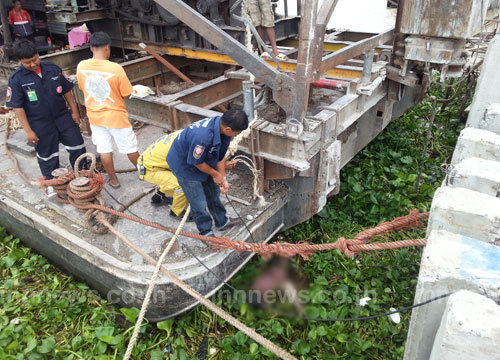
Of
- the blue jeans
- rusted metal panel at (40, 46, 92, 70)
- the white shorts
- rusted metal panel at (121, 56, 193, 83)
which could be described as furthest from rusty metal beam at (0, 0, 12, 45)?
the blue jeans

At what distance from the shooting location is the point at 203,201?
356 cm

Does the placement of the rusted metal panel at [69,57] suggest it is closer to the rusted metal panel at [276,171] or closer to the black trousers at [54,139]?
the black trousers at [54,139]

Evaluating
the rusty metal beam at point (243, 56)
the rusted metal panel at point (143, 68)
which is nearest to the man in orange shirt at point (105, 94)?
the rusty metal beam at point (243, 56)

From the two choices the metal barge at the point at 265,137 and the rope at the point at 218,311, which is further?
the metal barge at the point at 265,137

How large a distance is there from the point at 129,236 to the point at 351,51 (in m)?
2.94

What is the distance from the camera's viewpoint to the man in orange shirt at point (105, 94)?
3900 mm

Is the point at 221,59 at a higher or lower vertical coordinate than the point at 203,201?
higher

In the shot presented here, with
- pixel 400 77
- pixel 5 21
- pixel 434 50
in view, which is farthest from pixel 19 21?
pixel 434 50

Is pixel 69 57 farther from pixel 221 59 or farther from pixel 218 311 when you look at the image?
pixel 218 311

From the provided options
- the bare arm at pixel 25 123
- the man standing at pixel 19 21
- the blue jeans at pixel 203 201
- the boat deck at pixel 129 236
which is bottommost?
the boat deck at pixel 129 236

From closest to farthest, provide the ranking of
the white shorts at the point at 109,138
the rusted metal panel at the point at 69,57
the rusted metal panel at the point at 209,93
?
the white shorts at the point at 109,138 → the rusted metal panel at the point at 209,93 → the rusted metal panel at the point at 69,57

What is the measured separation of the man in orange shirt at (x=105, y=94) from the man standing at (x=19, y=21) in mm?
5637

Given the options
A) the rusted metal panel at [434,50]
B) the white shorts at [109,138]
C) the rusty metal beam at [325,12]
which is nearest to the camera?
the rusty metal beam at [325,12]

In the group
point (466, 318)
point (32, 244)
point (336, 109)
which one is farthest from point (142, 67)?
point (466, 318)
